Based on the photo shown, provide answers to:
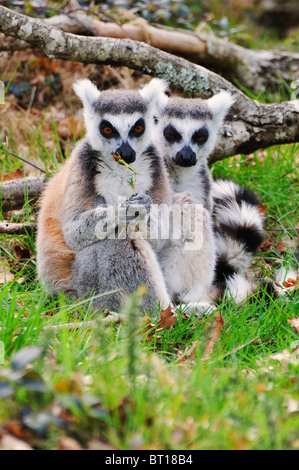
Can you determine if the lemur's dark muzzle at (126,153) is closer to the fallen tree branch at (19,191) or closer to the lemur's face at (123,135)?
the lemur's face at (123,135)

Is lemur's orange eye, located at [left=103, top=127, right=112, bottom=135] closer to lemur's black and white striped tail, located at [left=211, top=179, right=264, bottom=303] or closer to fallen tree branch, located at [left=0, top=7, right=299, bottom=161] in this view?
lemur's black and white striped tail, located at [left=211, top=179, right=264, bottom=303]

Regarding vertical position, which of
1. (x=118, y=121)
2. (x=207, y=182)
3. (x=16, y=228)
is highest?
(x=118, y=121)

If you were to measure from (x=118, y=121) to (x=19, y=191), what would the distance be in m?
1.63

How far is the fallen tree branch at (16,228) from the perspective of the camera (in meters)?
4.70

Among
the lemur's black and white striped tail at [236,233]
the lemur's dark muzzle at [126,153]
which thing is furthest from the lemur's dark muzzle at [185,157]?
the lemur's dark muzzle at [126,153]

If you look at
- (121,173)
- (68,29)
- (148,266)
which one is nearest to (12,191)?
(121,173)

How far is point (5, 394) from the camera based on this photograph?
2.08m

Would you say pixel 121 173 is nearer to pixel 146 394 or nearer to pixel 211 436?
pixel 146 394

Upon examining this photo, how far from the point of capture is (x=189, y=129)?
4590mm

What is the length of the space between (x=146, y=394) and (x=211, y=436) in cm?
34

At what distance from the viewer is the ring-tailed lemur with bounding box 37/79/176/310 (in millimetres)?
3811

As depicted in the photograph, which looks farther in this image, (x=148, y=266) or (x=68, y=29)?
(x=68, y=29)
